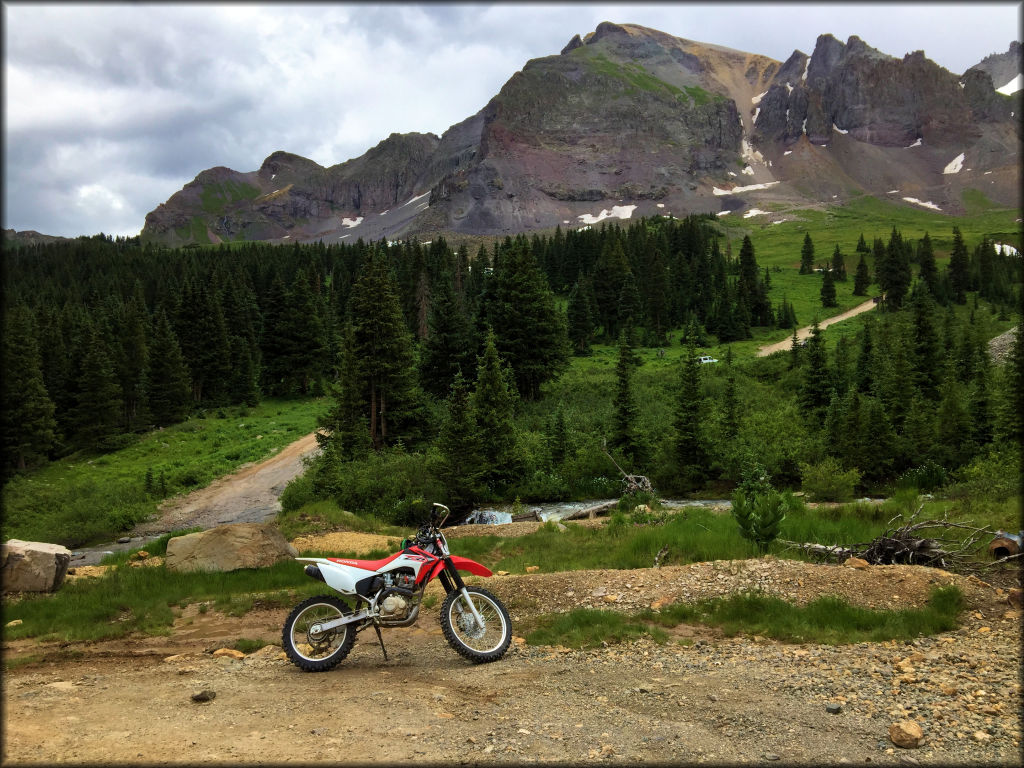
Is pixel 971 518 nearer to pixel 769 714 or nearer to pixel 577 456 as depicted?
pixel 769 714

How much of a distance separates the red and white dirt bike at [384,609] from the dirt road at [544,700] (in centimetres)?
28

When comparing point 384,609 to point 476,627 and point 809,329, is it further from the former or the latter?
point 809,329

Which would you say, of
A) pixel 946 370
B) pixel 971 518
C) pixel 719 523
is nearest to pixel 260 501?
pixel 719 523

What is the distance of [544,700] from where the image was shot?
6.21 metres

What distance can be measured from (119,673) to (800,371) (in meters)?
44.6

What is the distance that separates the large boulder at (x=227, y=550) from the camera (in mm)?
13211

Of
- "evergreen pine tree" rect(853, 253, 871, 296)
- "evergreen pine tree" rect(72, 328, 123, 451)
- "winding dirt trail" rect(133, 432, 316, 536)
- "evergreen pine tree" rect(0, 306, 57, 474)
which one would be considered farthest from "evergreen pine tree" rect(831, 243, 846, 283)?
"evergreen pine tree" rect(0, 306, 57, 474)

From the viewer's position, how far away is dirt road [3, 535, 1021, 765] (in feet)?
16.4

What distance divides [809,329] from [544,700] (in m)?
72.4

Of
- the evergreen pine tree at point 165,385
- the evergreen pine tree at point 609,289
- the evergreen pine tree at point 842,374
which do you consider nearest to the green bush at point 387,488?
the evergreen pine tree at point 842,374

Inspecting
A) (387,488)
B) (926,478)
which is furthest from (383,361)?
(926,478)

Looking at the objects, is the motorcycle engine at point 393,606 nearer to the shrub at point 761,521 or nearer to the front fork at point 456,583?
the front fork at point 456,583

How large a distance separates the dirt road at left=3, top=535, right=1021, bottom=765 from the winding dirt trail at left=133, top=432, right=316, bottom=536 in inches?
771

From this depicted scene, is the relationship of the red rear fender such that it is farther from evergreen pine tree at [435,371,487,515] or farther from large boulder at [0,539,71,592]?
evergreen pine tree at [435,371,487,515]
